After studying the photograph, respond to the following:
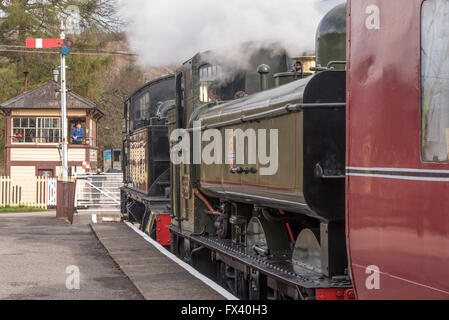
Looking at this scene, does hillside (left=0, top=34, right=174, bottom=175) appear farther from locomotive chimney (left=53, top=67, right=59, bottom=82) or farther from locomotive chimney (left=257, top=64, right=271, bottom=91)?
locomotive chimney (left=257, top=64, right=271, bottom=91)

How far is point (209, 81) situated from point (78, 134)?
29951mm

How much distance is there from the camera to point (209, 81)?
9141 mm

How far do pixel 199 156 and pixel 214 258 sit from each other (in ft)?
4.53

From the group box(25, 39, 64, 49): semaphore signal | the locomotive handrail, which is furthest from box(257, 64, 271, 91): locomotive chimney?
box(25, 39, 64, 49): semaphore signal

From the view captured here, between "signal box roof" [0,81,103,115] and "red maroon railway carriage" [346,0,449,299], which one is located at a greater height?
"signal box roof" [0,81,103,115]

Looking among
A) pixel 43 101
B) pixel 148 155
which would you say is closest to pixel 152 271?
pixel 148 155

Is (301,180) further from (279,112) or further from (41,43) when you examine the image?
(41,43)

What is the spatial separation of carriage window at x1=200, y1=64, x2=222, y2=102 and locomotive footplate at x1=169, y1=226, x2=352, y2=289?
6.38 ft

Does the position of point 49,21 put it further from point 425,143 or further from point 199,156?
point 425,143

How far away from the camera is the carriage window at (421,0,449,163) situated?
3691 mm

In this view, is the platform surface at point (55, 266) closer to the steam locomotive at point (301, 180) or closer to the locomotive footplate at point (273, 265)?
the locomotive footplate at point (273, 265)

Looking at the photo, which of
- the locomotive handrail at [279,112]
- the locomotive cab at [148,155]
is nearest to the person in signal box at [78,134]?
the locomotive cab at [148,155]
